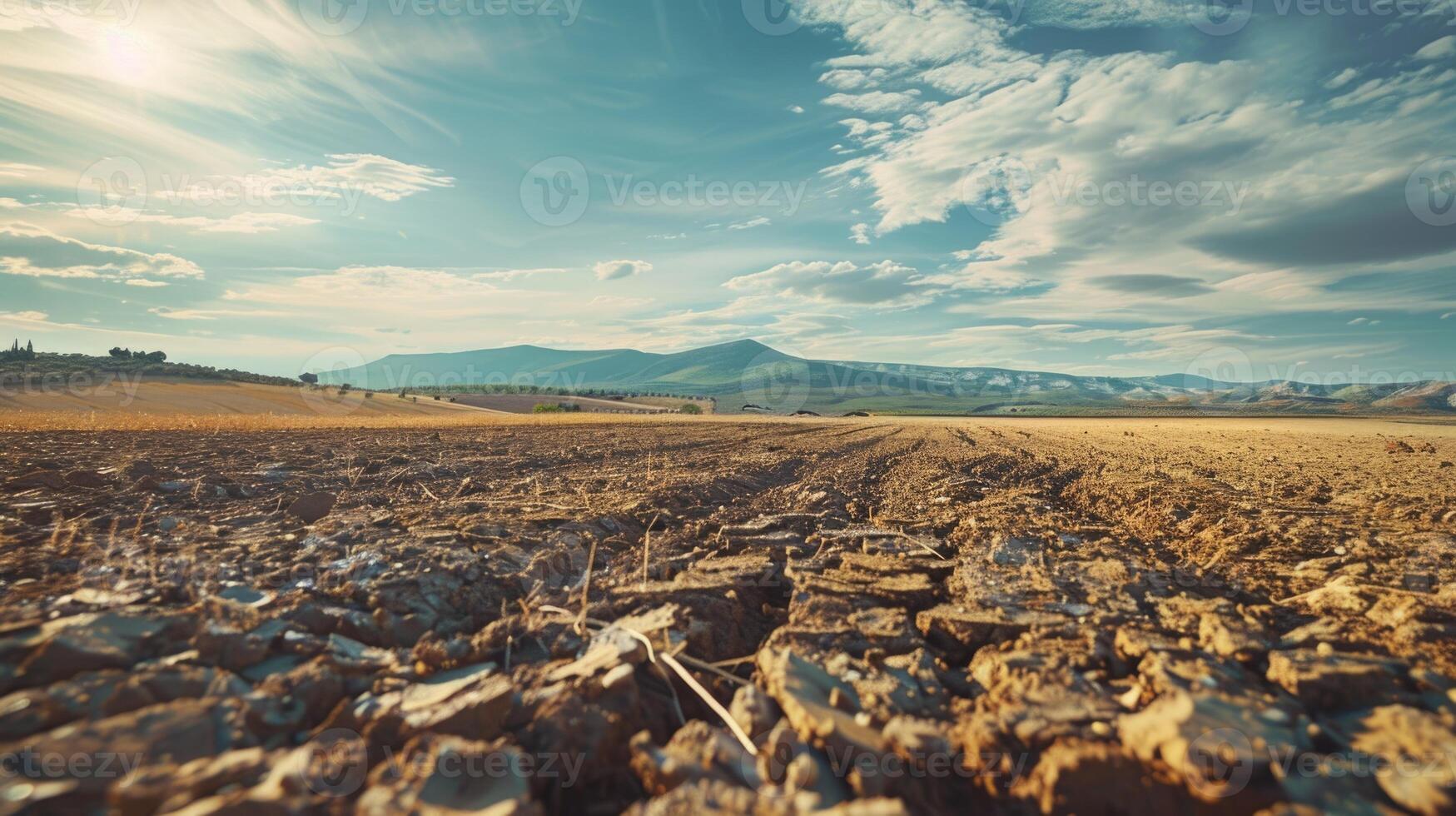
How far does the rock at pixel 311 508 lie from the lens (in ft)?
22.6

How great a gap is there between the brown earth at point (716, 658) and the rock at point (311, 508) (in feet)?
0.20

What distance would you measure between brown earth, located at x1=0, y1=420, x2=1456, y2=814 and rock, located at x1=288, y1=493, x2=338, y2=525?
0.20 ft

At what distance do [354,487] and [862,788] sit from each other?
9.43m

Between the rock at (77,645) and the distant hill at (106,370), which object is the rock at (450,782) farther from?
the distant hill at (106,370)

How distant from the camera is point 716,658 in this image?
389 centimetres

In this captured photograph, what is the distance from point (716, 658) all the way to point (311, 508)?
231 inches

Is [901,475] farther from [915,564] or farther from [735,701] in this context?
[735,701]

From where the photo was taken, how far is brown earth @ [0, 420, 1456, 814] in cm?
236

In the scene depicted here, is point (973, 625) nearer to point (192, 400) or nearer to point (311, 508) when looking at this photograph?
point (311, 508)

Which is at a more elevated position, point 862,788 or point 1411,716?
point 1411,716

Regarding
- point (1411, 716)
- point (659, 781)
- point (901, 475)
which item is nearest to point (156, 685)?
point (659, 781)

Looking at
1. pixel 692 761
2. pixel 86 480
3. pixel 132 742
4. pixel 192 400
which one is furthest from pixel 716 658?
pixel 192 400

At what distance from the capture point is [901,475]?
39.9 feet

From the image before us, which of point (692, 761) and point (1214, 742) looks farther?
point (692, 761)
